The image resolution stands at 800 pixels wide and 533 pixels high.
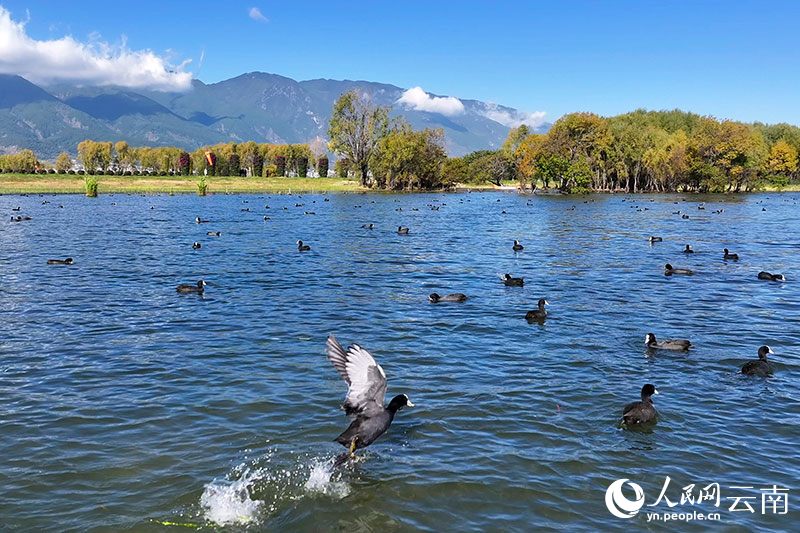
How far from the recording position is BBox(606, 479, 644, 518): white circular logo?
8469 millimetres

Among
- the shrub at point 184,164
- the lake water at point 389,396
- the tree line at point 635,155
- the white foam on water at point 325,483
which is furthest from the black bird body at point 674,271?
the shrub at point 184,164

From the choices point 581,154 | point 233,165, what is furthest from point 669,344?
point 233,165

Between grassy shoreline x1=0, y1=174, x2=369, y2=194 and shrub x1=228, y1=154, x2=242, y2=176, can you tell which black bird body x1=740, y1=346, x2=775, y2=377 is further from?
shrub x1=228, y1=154, x2=242, y2=176

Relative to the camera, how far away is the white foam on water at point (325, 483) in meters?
8.93

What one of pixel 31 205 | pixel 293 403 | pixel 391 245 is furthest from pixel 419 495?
pixel 31 205

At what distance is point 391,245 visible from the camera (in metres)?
41.4

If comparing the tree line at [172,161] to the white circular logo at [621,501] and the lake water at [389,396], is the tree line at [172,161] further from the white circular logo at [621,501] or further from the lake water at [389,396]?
the white circular logo at [621,501]

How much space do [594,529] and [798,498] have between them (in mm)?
3395

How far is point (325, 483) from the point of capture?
30.0ft

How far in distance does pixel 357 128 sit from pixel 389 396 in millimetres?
122395

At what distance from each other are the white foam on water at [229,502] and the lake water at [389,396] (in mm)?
32

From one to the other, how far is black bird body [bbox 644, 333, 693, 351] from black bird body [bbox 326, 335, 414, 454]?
31.0 feet

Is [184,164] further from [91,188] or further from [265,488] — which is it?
[265,488]

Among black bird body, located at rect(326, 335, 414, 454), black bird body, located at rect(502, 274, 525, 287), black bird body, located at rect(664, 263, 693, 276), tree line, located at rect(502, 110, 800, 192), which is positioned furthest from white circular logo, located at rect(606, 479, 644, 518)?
tree line, located at rect(502, 110, 800, 192)
